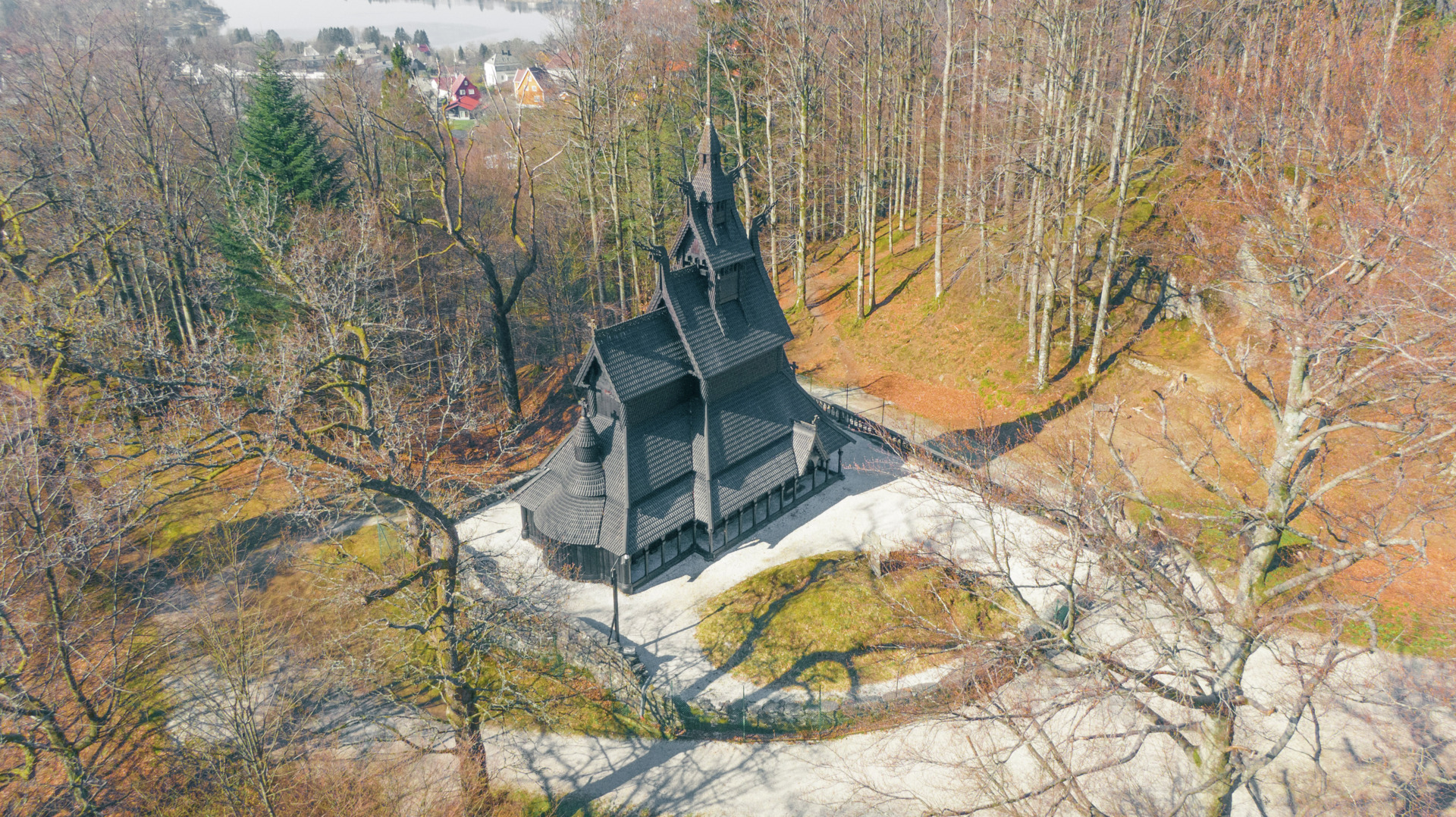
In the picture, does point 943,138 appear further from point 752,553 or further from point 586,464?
point 586,464

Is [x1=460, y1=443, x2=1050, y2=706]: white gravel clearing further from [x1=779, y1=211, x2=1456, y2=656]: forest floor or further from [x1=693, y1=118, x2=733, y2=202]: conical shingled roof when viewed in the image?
[x1=693, y1=118, x2=733, y2=202]: conical shingled roof

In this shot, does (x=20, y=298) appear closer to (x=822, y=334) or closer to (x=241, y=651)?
(x=241, y=651)

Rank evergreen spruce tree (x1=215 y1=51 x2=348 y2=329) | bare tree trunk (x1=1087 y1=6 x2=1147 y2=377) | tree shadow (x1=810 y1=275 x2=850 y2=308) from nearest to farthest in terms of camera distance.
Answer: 1. bare tree trunk (x1=1087 y1=6 x2=1147 y2=377)
2. evergreen spruce tree (x1=215 y1=51 x2=348 y2=329)
3. tree shadow (x1=810 y1=275 x2=850 y2=308)

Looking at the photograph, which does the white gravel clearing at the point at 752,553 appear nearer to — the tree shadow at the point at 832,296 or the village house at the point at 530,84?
the tree shadow at the point at 832,296

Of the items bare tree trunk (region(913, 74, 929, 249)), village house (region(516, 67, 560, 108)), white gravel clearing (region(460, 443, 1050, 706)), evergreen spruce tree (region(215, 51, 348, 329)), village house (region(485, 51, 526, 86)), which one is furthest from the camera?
village house (region(485, 51, 526, 86))

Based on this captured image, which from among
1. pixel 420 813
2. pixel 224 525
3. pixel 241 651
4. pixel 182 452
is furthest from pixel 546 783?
pixel 224 525

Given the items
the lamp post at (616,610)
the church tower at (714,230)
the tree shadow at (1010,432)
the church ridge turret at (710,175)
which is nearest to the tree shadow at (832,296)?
the tree shadow at (1010,432)

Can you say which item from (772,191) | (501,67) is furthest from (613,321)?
(501,67)

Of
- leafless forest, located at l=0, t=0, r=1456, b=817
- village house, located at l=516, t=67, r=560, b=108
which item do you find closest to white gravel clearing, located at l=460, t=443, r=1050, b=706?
leafless forest, located at l=0, t=0, r=1456, b=817

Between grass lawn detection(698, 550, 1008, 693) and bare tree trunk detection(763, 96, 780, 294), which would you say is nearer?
grass lawn detection(698, 550, 1008, 693)
